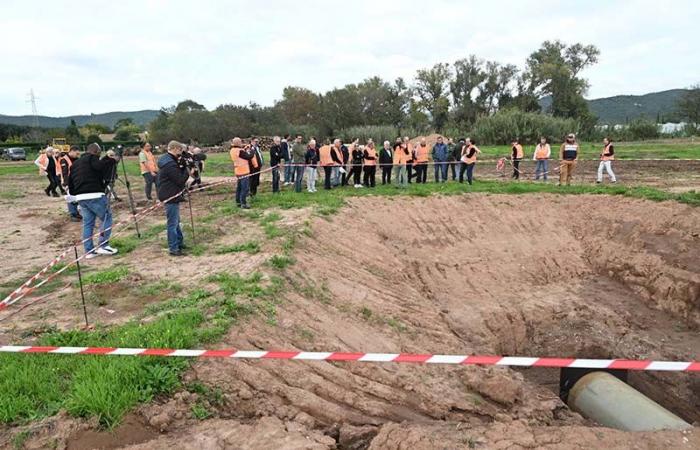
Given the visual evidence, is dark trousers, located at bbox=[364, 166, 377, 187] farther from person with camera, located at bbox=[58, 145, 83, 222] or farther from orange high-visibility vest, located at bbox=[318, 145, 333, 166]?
person with camera, located at bbox=[58, 145, 83, 222]

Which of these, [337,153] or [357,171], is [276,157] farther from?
[357,171]

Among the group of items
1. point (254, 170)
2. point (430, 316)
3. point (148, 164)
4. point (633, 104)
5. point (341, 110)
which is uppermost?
point (633, 104)

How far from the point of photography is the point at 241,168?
12.5 meters

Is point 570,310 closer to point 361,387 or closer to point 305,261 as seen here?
point 305,261

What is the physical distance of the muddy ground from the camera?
13.8 ft

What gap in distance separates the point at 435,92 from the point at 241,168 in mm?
50463

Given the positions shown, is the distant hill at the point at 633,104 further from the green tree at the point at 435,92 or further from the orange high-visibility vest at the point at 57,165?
the orange high-visibility vest at the point at 57,165

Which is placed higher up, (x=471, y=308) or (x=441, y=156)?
(x=441, y=156)

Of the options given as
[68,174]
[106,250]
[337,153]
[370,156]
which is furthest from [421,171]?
[68,174]

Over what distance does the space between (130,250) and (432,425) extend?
23.6 feet

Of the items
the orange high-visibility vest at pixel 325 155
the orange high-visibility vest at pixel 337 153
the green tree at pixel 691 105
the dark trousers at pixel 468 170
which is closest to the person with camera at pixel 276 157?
the orange high-visibility vest at pixel 325 155

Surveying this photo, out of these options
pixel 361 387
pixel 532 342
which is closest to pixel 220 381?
pixel 361 387

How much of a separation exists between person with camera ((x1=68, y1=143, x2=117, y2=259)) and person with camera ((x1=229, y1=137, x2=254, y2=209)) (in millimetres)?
3666

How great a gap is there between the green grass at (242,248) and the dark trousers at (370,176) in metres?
7.35
